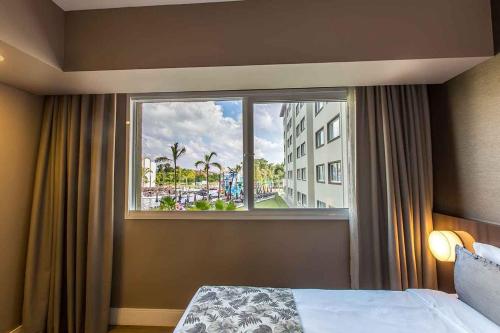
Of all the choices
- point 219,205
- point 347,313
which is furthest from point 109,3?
point 347,313

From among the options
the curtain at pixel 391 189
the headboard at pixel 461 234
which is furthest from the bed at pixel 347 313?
the curtain at pixel 391 189

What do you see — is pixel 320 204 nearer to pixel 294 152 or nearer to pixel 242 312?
pixel 294 152

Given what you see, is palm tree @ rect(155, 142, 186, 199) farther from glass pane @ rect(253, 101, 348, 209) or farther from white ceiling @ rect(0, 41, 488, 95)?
glass pane @ rect(253, 101, 348, 209)

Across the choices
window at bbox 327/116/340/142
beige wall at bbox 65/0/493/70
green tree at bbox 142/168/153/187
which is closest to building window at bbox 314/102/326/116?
window at bbox 327/116/340/142

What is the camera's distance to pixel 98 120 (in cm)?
250

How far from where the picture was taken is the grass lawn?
103 inches

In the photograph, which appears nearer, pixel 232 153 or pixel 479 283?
pixel 479 283

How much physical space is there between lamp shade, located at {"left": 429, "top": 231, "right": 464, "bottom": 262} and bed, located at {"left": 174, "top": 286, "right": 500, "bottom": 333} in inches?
15.1

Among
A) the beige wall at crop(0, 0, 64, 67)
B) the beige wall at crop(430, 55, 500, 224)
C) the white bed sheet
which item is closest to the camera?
the white bed sheet

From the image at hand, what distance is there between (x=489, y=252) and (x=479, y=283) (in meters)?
0.23

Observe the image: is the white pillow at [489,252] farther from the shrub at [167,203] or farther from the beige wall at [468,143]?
the shrub at [167,203]

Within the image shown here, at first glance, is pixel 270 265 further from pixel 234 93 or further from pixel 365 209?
pixel 234 93

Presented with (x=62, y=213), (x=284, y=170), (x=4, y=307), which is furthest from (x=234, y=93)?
(x=4, y=307)

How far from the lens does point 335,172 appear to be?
104 inches
